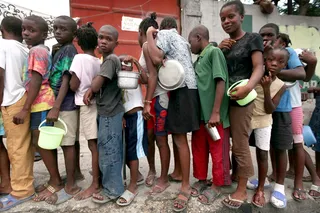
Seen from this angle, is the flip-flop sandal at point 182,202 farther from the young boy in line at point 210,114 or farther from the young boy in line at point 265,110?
the young boy in line at point 265,110

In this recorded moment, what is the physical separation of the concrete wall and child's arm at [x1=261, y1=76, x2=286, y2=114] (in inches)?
142

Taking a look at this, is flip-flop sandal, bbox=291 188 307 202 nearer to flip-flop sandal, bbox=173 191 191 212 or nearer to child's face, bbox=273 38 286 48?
flip-flop sandal, bbox=173 191 191 212

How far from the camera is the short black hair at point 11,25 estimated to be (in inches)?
92.4

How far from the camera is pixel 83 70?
7.40 feet

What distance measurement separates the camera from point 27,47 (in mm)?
2506

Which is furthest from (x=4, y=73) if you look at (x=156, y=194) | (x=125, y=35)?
(x=125, y=35)

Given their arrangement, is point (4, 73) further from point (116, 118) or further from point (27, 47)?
point (116, 118)

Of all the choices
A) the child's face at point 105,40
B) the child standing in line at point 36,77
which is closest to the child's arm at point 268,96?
the child's face at point 105,40

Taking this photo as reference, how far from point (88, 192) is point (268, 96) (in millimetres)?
1921

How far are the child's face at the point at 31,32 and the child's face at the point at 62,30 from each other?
15 centimetres

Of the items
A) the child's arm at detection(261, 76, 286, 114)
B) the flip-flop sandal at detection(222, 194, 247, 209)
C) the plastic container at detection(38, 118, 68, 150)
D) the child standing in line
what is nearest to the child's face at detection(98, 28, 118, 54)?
the child standing in line

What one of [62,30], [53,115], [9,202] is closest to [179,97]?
[53,115]

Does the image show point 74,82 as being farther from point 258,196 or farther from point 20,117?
point 258,196

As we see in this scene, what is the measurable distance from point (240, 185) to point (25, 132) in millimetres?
2123
